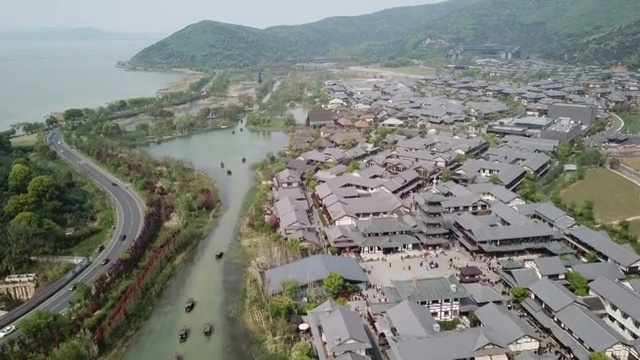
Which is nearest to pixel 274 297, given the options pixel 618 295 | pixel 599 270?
pixel 618 295

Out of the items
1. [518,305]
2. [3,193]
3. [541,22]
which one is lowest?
[518,305]

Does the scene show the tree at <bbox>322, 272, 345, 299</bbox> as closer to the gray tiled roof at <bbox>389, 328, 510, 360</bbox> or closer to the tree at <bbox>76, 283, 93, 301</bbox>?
the gray tiled roof at <bbox>389, 328, 510, 360</bbox>

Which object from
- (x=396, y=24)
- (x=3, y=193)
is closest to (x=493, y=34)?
(x=396, y=24)

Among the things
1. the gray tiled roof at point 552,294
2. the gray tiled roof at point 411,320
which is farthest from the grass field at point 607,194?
the gray tiled roof at point 411,320

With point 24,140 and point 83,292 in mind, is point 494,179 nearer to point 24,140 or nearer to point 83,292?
point 83,292

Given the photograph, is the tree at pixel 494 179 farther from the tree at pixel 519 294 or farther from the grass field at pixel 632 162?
the tree at pixel 519 294

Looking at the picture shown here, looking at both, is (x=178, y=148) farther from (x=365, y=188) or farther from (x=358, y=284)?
(x=358, y=284)
